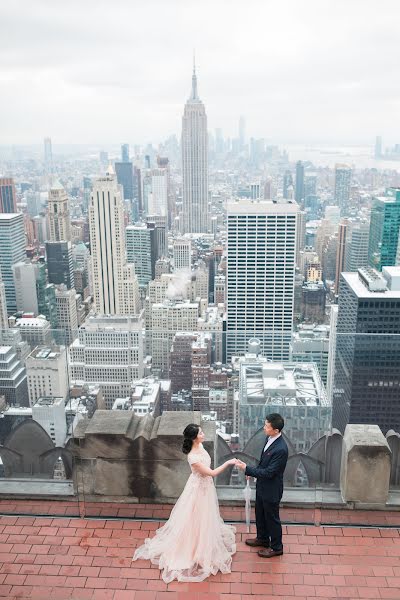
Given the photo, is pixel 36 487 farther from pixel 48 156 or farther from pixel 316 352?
pixel 48 156

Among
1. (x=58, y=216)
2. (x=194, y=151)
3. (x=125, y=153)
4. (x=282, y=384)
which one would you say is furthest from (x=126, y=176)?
(x=282, y=384)

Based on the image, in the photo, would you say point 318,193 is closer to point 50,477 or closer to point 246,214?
point 246,214

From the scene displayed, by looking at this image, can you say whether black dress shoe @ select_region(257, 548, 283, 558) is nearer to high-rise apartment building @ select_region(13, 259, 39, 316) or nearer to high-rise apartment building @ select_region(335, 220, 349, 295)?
high-rise apartment building @ select_region(13, 259, 39, 316)

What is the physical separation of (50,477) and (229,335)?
1639mm

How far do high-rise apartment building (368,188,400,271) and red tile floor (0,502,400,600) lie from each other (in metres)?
57.9

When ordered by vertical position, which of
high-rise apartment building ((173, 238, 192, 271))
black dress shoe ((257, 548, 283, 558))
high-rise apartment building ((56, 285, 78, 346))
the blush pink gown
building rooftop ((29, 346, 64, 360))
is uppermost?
building rooftop ((29, 346, 64, 360))

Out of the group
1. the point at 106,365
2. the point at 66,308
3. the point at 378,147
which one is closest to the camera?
the point at 106,365

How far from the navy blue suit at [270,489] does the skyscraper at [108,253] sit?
165ft

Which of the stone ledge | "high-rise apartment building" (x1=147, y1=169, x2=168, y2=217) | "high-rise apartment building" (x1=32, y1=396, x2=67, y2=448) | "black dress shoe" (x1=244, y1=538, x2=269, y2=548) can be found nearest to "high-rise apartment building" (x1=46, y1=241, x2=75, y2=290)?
"high-rise apartment building" (x1=147, y1=169, x2=168, y2=217)

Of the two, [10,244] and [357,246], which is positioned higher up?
[10,244]

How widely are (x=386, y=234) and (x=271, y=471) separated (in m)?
60.5

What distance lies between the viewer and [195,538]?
10.4ft

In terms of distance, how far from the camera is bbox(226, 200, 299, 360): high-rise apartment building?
50062 millimetres

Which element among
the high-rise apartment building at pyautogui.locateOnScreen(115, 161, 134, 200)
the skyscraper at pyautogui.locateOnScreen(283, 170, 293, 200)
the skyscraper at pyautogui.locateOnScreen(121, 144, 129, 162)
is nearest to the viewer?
the skyscraper at pyautogui.locateOnScreen(283, 170, 293, 200)
